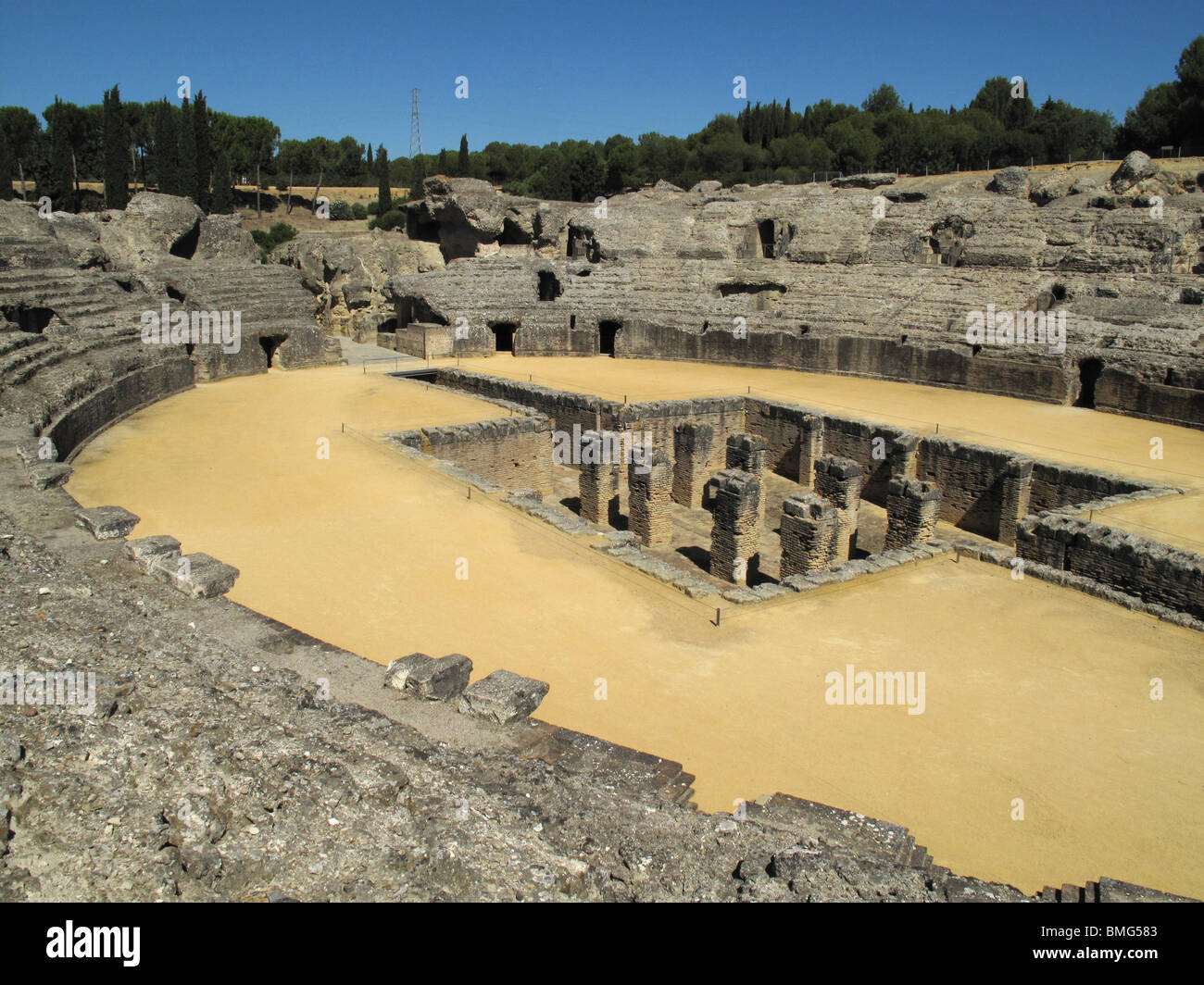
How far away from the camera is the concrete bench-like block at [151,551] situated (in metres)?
8.07

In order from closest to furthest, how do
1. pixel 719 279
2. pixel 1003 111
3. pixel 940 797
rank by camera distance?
pixel 940 797
pixel 719 279
pixel 1003 111

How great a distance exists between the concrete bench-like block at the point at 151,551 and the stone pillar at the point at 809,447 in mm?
11116

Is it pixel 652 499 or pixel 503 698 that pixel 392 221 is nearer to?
pixel 652 499

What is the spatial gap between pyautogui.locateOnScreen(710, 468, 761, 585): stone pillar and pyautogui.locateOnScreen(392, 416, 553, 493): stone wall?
4705mm

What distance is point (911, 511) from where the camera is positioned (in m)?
11.5

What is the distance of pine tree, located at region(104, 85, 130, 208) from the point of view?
1393 inches

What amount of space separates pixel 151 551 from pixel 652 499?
6.65 metres

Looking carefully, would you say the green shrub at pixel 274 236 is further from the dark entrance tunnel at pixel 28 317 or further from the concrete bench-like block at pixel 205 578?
the concrete bench-like block at pixel 205 578

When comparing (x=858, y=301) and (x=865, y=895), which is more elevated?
(x=858, y=301)

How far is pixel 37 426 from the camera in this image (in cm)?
1220

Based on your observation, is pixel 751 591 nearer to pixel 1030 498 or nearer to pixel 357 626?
pixel 357 626

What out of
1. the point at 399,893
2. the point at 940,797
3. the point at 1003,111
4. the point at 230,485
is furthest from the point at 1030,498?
the point at 1003,111

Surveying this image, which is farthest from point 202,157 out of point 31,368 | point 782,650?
point 782,650

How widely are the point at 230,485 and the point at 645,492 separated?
5556 mm
